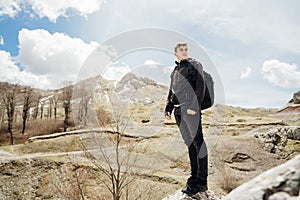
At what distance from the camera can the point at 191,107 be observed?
175 inches

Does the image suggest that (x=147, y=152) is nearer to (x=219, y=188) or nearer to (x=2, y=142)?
(x=219, y=188)

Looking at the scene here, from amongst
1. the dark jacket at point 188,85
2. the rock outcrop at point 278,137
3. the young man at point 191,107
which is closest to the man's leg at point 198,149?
the young man at point 191,107

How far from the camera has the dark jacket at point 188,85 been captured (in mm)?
4441

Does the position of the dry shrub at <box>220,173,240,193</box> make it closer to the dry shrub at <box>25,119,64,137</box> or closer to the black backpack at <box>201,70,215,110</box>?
the black backpack at <box>201,70,215,110</box>

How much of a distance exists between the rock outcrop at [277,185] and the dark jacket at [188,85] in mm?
1885

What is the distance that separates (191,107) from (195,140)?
19.5 inches

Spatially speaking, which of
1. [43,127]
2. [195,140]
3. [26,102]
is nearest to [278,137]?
[195,140]

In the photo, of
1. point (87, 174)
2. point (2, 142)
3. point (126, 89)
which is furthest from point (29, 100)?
point (126, 89)

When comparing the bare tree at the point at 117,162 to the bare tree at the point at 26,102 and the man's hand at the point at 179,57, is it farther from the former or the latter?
the bare tree at the point at 26,102

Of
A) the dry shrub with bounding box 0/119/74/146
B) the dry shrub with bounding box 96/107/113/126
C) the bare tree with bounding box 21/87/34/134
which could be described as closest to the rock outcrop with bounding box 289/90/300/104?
the dry shrub with bounding box 0/119/74/146

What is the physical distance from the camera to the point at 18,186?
15.9m

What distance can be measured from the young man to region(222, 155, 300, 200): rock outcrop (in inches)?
72.2

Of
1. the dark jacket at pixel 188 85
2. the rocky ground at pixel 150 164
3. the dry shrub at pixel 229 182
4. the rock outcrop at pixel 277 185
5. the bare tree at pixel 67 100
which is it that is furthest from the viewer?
the bare tree at pixel 67 100

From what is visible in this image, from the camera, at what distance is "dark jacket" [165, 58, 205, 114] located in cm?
444
